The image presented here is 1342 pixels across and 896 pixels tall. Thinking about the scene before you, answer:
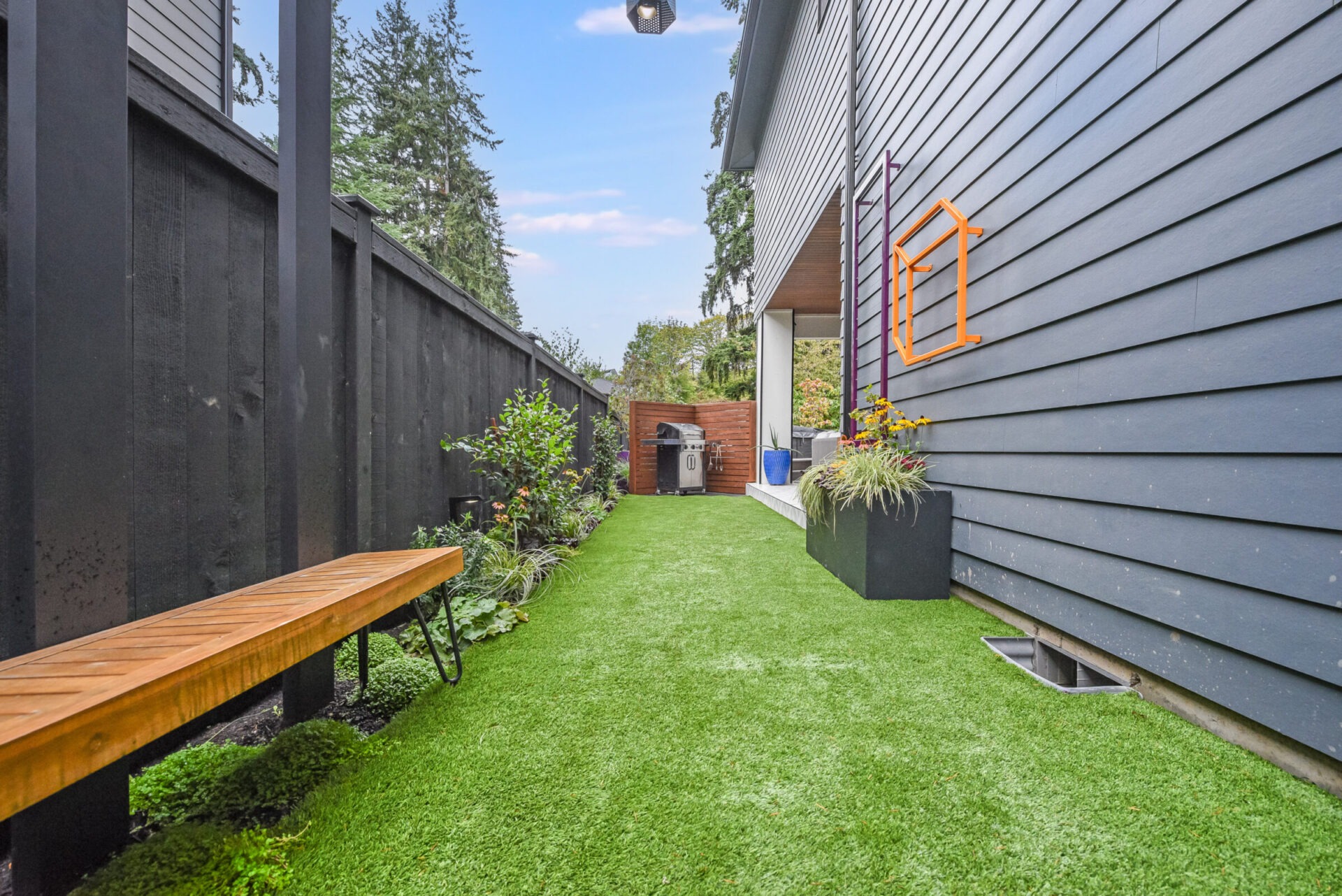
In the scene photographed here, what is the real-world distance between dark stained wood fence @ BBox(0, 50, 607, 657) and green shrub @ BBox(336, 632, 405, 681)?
13.5 inches

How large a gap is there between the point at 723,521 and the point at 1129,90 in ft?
13.1

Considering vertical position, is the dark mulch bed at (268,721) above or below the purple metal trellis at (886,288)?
below

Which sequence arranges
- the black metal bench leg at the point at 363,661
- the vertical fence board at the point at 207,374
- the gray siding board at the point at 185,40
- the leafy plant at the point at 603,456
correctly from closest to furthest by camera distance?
1. the vertical fence board at the point at 207,374
2. the black metal bench leg at the point at 363,661
3. the gray siding board at the point at 185,40
4. the leafy plant at the point at 603,456

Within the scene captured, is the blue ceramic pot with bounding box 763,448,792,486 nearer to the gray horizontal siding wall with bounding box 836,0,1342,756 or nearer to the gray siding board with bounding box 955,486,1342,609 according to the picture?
the gray horizontal siding wall with bounding box 836,0,1342,756

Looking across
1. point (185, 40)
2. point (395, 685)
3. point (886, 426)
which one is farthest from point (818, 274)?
point (185, 40)

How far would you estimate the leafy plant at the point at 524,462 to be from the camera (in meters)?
2.96

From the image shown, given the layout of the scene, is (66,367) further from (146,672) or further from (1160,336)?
(1160,336)

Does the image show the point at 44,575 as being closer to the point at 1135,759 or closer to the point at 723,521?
the point at 1135,759

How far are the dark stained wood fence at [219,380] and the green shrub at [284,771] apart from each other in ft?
1.36

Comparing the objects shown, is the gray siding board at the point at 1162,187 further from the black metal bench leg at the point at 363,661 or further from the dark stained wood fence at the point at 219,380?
the black metal bench leg at the point at 363,661

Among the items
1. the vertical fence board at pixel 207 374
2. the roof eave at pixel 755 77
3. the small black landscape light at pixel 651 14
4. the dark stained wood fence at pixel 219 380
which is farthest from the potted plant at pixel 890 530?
the roof eave at pixel 755 77

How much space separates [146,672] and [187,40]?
5.40 meters

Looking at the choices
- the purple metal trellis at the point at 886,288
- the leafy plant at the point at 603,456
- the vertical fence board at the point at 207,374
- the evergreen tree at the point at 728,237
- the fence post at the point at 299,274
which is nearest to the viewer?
the vertical fence board at the point at 207,374

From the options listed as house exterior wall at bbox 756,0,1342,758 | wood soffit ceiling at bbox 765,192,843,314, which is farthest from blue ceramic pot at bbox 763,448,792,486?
house exterior wall at bbox 756,0,1342,758
